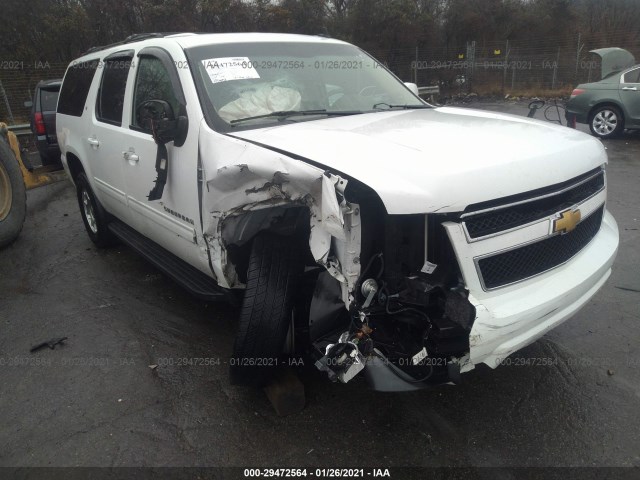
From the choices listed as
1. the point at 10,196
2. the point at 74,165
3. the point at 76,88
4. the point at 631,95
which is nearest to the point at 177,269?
the point at 74,165

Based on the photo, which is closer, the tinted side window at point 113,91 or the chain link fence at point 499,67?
the tinted side window at point 113,91

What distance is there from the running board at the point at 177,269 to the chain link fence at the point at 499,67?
18.7 meters

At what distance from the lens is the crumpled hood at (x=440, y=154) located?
1962 mm

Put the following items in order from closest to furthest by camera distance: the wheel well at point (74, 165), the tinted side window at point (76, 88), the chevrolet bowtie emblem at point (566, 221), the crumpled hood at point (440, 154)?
the crumpled hood at point (440, 154)
the chevrolet bowtie emblem at point (566, 221)
the tinted side window at point (76, 88)
the wheel well at point (74, 165)

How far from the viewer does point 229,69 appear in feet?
10.3

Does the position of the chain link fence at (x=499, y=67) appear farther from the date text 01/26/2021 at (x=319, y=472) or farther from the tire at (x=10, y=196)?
the date text 01/26/2021 at (x=319, y=472)

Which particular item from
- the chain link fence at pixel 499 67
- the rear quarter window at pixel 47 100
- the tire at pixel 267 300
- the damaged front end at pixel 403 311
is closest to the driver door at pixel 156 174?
the tire at pixel 267 300

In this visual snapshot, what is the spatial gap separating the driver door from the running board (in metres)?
0.08

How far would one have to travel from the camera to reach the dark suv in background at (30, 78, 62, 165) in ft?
29.6

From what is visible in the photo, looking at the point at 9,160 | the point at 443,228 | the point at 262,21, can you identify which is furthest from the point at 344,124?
the point at 262,21

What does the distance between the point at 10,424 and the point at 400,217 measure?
2.35 metres

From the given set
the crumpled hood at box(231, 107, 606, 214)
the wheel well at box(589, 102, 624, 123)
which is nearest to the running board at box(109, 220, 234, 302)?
the crumpled hood at box(231, 107, 606, 214)

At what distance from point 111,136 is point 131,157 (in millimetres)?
531

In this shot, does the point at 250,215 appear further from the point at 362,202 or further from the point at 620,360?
the point at 620,360
